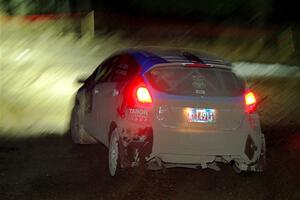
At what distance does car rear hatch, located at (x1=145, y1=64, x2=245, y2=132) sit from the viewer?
24.5 feet

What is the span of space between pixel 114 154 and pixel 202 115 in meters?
1.23

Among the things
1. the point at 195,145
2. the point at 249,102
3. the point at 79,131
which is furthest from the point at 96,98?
→ the point at 249,102

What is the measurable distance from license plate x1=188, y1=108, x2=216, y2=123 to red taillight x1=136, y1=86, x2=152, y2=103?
1.69ft

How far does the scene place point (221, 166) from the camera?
8.83 meters

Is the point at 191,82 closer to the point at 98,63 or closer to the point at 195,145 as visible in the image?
the point at 195,145

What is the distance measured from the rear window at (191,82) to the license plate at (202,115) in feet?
0.68

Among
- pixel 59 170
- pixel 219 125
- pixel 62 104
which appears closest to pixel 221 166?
pixel 219 125

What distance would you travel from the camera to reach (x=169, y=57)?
7.95 meters

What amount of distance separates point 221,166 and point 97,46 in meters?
17.6

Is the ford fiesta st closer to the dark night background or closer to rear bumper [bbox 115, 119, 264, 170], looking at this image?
rear bumper [bbox 115, 119, 264, 170]

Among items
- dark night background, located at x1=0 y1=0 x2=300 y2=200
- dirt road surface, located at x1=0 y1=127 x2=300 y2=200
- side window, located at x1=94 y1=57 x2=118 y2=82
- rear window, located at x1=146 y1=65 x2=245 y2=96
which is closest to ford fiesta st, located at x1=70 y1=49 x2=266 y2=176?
rear window, located at x1=146 y1=65 x2=245 y2=96

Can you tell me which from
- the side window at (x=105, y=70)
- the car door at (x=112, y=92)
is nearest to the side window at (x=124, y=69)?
the car door at (x=112, y=92)

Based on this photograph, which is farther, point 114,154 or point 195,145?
point 114,154

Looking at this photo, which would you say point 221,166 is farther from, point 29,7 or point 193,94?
point 29,7
